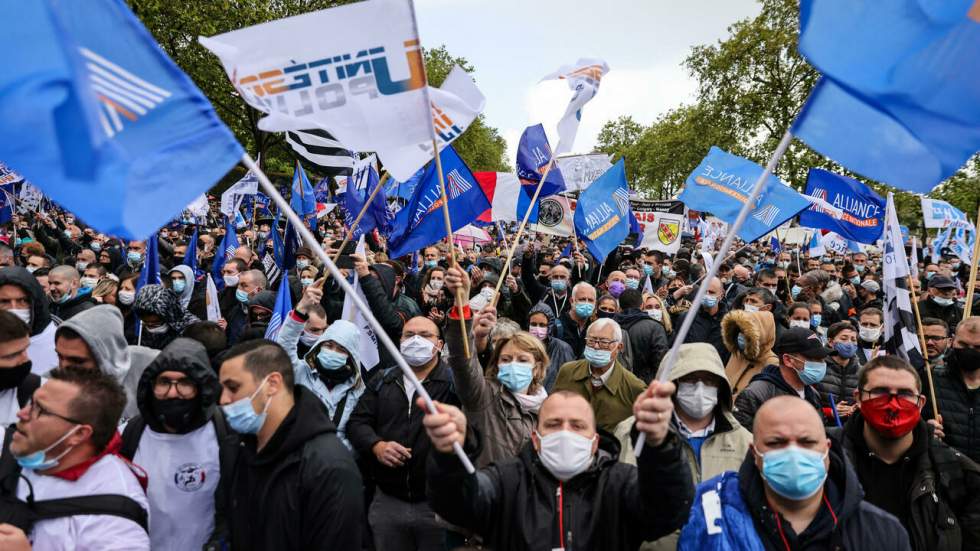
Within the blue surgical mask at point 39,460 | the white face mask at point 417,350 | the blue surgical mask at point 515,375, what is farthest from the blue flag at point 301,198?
the blue surgical mask at point 39,460

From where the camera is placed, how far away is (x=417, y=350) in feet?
12.6

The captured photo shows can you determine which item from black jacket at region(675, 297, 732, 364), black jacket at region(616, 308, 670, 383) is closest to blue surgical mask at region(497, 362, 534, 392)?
black jacket at region(616, 308, 670, 383)

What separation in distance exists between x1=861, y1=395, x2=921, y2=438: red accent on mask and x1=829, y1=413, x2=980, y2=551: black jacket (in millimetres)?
81

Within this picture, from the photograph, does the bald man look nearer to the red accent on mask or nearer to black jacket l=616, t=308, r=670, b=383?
the red accent on mask

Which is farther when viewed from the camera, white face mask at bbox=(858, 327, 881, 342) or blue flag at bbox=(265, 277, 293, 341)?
white face mask at bbox=(858, 327, 881, 342)

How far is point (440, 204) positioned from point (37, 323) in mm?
3081

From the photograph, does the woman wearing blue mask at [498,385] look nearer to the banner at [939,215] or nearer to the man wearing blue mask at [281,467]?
the man wearing blue mask at [281,467]

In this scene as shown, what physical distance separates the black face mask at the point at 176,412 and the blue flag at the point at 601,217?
5.17 metres

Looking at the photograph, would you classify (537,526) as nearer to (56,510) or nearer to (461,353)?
(461,353)

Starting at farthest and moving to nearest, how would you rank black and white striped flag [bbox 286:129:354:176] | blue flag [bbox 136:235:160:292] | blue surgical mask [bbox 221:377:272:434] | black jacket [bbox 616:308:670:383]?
1. black and white striped flag [bbox 286:129:354:176]
2. blue flag [bbox 136:235:160:292]
3. black jacket [bbox 616:308:670:383]
4. blue surgical mask [bbox 221:377:272:434]

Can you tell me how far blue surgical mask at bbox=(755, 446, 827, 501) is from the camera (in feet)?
7.27

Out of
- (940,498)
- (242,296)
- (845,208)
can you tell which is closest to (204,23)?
(242,296)

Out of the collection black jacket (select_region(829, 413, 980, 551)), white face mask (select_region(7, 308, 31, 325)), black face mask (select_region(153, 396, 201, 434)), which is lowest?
black jacket (select_region(829, 413, 980, 551))

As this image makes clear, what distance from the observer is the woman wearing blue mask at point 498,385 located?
3.23 metres
